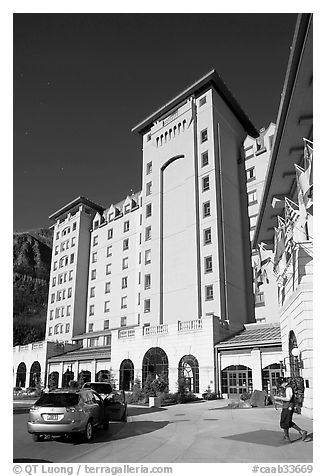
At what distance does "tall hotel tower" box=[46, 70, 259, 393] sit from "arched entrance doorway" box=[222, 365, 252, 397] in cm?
93

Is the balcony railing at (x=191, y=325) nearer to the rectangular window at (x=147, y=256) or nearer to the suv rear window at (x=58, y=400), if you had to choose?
the rectangular window at (x=147, y=256)

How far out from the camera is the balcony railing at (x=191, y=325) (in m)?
36.5

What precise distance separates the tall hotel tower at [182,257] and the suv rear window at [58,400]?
2369 cm

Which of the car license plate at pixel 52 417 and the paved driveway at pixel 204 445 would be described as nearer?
the paved driveway at pixel 204 445

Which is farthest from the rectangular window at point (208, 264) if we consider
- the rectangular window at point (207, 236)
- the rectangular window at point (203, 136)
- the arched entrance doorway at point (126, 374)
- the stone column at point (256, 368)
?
the rectangular window at point (203, 136)

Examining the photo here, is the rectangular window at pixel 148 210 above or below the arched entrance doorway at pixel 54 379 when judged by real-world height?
above

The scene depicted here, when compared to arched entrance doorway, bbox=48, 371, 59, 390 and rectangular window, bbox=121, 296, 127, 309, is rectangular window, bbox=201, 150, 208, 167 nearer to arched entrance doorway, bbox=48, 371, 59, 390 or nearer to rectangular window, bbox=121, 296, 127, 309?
rectangular window, bbox=121, 296, 127, 309

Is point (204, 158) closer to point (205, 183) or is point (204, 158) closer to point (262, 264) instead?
point (205, 183)

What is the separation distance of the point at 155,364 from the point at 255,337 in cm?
997

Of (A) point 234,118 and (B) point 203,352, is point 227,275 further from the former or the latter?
(A) point 234,118

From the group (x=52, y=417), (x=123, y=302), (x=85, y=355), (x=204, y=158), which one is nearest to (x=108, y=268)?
(x=123, y=302)

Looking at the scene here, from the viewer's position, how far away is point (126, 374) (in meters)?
41.2

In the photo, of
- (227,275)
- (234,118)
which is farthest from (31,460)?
(234,118)
